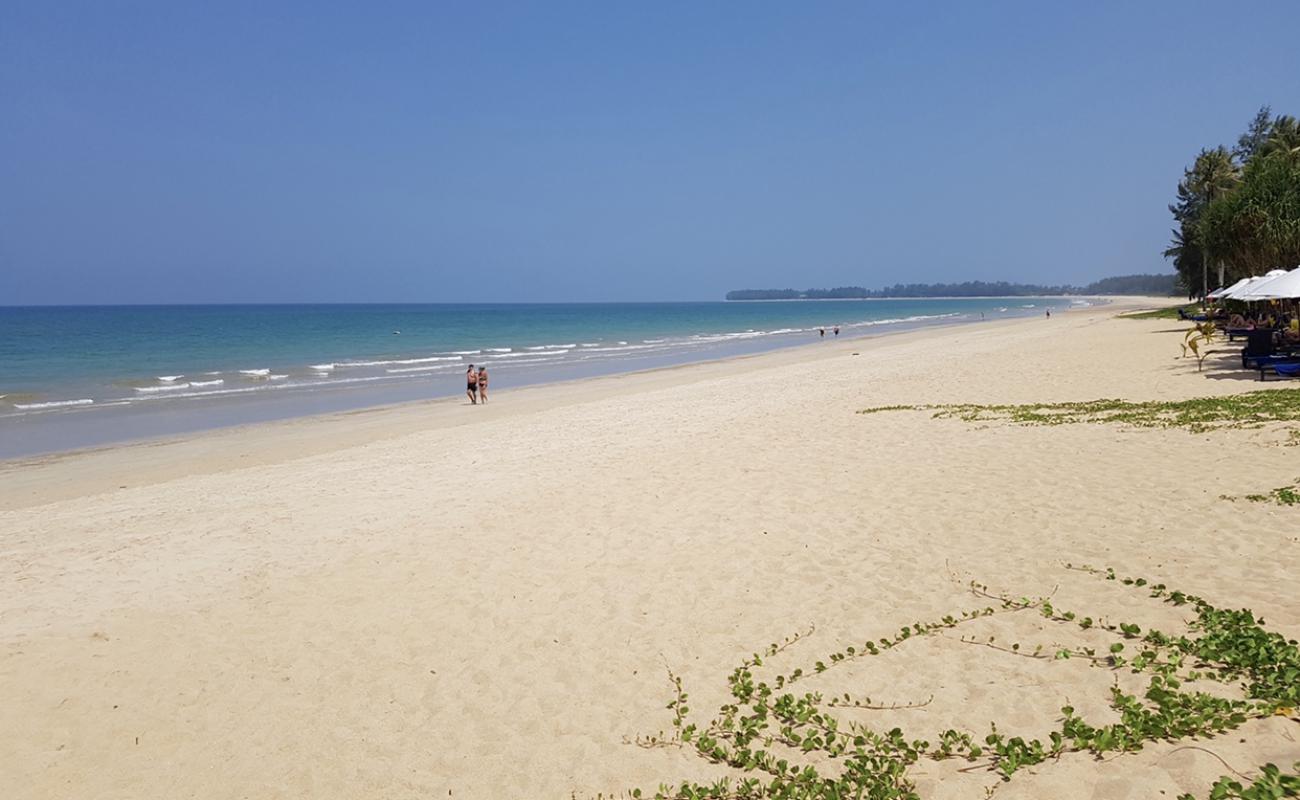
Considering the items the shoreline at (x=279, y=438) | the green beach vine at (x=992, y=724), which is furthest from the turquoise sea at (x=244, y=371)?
the green beach vine at (x=992, y=724)

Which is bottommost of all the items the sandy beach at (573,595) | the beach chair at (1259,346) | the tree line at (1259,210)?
the sandy beach at (573,595)

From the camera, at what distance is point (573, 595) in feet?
21.7

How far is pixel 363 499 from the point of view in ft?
34.1

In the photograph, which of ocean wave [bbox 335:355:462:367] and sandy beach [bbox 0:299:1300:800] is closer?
sandy beach [bbox 0:299:1300:800]

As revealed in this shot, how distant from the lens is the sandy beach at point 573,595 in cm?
440

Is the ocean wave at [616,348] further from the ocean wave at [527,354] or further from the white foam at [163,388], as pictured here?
the white foam at [163,388]

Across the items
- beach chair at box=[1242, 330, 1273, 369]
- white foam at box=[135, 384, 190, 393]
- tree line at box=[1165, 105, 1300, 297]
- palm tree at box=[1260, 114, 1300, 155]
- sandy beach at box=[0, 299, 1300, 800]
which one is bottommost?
sandy beach at box=[0, 299, 1300, 800]

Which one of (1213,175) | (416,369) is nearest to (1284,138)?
(1213,175)

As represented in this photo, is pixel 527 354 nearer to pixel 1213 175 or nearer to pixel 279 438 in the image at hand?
pixel 279 438

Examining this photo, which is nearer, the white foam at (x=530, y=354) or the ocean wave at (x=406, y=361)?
the ocean wave at (x=406, y=361)

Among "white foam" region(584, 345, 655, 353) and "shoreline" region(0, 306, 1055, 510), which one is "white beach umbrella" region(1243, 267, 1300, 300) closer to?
"shoreline" region(0, 306, 1055, 510)

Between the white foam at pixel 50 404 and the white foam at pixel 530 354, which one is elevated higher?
the white foam at pixel 530 354

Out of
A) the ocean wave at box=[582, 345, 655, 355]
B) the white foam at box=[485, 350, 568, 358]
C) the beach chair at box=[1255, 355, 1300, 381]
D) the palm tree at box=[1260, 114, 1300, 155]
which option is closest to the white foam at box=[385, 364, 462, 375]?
the white foam at box=[485, 350, 568, 358]

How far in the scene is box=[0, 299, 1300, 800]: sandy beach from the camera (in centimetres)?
440
